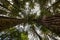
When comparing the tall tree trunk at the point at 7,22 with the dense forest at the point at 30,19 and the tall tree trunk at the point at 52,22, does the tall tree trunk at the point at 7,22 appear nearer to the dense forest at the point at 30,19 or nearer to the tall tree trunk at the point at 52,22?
the dense forest at the point at 30,19

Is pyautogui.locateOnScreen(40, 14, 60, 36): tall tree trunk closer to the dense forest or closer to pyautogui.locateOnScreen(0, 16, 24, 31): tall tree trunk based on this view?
the dense forest

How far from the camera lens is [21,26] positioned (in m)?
0.96

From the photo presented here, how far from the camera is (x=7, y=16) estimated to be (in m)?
0.97

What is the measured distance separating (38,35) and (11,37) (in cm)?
14

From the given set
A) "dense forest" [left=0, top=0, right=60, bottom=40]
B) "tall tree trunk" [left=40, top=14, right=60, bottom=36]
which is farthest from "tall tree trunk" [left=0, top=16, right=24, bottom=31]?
"tall tree trunk" [left=40, top=14, right=60, bottom=36]

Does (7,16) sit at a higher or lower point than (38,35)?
higher

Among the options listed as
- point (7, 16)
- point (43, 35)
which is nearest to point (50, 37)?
point (43, 35)

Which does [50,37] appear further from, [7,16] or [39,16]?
[7,16]

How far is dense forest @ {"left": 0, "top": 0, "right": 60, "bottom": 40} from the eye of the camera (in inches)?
37.5

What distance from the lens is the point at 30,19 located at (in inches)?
37.9

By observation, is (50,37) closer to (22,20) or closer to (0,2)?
(22,20)

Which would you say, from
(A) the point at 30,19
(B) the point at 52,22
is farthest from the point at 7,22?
(B) the point at 52,22

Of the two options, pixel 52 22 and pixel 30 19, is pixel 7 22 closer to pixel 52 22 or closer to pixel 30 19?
pixel 30 19

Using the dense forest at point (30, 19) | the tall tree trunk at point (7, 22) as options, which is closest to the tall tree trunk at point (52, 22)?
the dense forest at point (30, 19)
